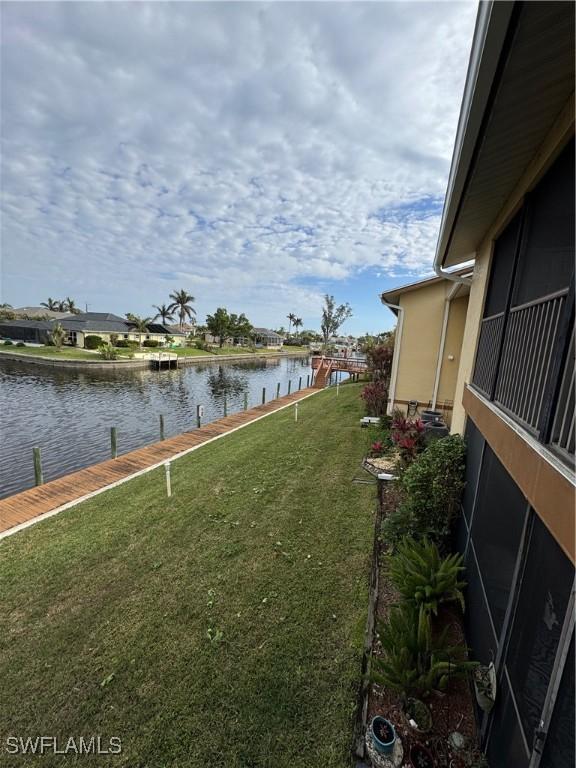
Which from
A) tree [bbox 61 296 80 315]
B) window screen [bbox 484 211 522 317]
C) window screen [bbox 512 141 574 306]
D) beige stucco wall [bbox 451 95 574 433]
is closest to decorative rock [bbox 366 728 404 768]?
window screen [bbox 512 141 574 306]

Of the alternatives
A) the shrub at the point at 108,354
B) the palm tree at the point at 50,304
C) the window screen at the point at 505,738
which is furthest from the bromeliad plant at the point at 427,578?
the palm tree at the point at 50,304

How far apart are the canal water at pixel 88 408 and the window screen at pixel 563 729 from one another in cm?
1274

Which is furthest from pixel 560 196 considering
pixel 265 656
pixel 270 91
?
pixel 270 91

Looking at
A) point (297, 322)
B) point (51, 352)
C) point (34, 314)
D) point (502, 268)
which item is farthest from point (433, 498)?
point (297, 322)

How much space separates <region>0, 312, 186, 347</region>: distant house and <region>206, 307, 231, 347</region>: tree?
7211mm

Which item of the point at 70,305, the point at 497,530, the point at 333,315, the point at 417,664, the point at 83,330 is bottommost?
the point at 417,664

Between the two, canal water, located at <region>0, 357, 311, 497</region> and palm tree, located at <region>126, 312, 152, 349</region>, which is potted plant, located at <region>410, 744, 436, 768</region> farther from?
palm tree, located at <region>126, 312, 152, 349</region>

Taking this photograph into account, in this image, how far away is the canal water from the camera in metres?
13.3

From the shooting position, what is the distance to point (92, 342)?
48.8 metres

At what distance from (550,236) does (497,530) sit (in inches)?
96.2

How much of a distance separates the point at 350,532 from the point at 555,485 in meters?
4.68

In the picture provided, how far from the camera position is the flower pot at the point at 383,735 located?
2600 millimetres

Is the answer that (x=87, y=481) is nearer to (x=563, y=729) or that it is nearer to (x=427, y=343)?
(x=563, y=729)

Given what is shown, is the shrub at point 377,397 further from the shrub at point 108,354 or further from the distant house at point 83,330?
the distant house at point 83,330
